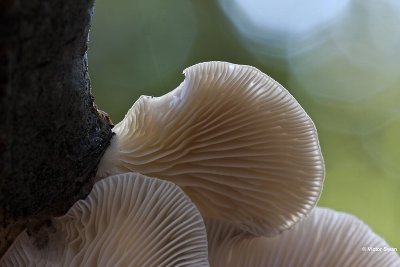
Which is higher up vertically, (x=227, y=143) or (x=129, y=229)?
(x=227, y=143)

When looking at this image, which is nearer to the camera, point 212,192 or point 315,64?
point 212,192

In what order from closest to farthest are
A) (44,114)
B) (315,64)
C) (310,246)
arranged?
(44,114) → (310,246) → (315,64)

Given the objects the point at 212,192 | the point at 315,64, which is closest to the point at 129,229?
the point at 212,192

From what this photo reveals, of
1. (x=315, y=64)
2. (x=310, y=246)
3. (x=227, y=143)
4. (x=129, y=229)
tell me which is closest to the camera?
(x=129, y=229)

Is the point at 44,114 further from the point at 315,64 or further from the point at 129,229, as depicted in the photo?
the point at 315,64

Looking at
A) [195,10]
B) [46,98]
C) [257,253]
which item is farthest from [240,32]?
[46,98]

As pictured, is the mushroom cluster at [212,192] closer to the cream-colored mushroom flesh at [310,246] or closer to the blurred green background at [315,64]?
the cream-colored mushroom flesh at [310,246]
